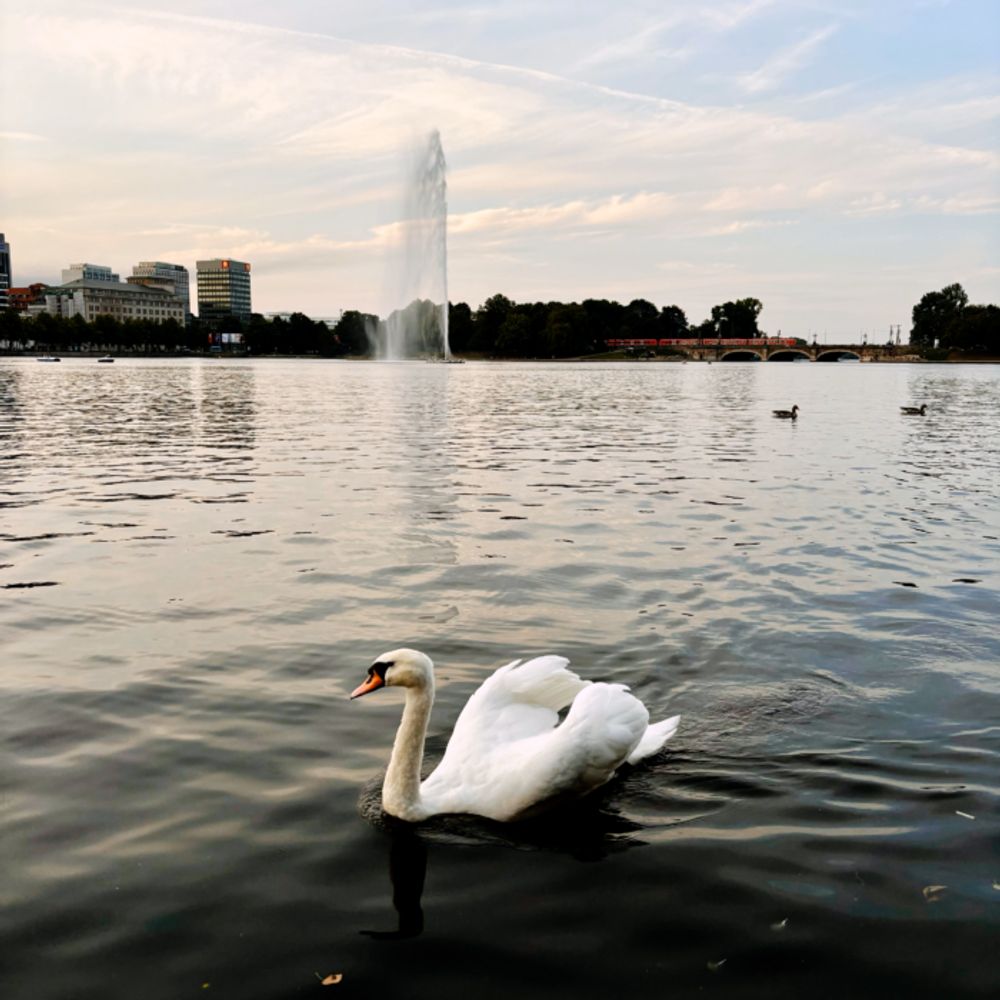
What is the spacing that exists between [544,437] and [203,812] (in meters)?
26.9

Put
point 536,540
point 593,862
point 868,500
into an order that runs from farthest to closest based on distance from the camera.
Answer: point 868,500 < point 536,540 < point 593,862

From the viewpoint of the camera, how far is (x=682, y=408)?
172 ft

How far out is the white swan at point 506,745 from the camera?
241 inches

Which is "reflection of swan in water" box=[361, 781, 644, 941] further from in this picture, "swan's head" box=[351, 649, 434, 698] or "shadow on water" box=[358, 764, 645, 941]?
"swan's head" box=[351, 649, 434, 698]

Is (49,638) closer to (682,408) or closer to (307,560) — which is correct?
(307,560)

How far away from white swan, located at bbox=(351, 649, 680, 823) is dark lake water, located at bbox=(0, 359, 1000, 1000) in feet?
0.69

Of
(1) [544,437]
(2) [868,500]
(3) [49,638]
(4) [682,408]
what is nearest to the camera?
(3) [49,638]

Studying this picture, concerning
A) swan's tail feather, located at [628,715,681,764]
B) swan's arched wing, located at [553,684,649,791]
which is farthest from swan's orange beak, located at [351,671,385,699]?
swan's tail feather, located at [628,715,681,764]

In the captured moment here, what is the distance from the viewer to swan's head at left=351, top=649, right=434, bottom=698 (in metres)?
6.37

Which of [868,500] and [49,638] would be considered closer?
[49,638]

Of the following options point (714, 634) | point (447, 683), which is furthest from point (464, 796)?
point (714, 634)

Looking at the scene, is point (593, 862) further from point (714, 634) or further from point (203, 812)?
point (714, 634)

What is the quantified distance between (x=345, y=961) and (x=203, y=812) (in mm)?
1878

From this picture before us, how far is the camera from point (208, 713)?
26.8 ft
